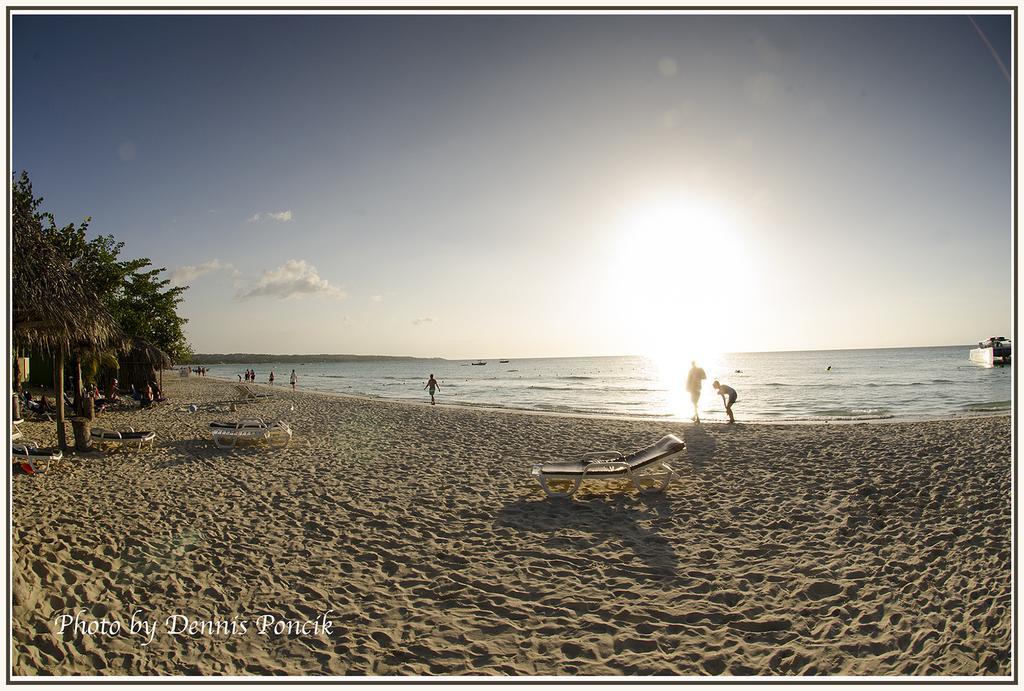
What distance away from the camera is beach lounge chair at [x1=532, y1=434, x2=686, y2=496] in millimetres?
7434

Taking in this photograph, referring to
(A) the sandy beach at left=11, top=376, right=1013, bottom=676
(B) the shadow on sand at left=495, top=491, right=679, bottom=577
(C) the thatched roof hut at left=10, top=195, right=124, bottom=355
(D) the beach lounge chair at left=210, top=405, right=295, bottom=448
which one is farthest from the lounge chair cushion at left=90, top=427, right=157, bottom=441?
(B) the shadow on sand at left=495, top=491, right=679, bottom=577

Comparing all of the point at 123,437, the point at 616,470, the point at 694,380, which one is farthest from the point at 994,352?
the point at 123,437

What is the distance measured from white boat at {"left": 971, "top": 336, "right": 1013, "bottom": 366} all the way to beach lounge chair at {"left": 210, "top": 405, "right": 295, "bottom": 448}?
75481 millimetres

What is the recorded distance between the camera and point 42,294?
6930 millimetres

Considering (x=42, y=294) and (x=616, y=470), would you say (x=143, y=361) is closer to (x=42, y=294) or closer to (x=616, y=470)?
(x=42, y=294)

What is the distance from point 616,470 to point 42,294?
8336mm

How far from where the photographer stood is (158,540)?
5.55 m

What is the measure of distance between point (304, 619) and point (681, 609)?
10.0ft

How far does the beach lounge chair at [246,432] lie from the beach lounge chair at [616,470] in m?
6.82

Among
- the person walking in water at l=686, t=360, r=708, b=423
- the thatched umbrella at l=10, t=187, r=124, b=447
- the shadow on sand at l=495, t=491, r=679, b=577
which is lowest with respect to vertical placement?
the shadow on sand at l=495, t=491, r=679, b=577

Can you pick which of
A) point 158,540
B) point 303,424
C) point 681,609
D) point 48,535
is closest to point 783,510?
point 681,609

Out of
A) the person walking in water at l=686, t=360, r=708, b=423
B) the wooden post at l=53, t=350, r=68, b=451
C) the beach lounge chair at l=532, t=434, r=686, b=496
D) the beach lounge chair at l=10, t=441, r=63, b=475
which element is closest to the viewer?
the beach lounge chair at l=532, t=434, r=686, b=496

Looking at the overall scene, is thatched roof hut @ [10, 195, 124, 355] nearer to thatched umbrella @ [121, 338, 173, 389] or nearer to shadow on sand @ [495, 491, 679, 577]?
shadow on sand @ [495, 491, 679, 577]

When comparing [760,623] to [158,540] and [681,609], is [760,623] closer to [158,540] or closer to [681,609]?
[681,609]
